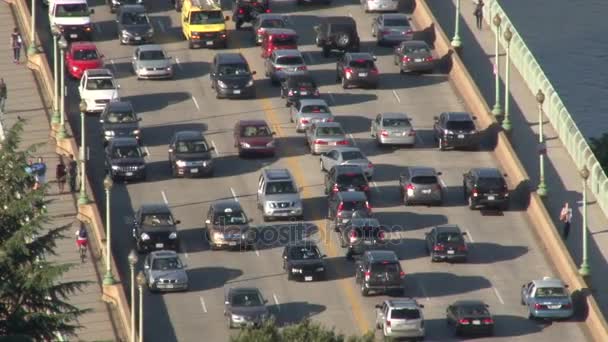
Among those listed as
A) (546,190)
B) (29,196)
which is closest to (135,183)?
(546,190)

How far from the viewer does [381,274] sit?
277ft

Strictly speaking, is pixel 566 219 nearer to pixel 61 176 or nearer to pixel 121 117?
pixel 121 117

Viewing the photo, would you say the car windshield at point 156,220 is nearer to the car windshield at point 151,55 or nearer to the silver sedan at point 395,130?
the silver sedan at point 395,130

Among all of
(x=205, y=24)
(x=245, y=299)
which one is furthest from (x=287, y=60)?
(x=245, y=299)

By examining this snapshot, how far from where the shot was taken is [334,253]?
89.1 meters

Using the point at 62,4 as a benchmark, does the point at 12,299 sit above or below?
above

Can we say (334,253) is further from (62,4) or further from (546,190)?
(62,4)

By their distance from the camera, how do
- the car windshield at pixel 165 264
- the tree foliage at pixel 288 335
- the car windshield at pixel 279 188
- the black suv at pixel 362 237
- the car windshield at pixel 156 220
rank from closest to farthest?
the tree foliage at pixel 288 335, the car windshield at pixel 165 264, the black suv at pixel 362 237, the car windshield at pixel 156 220, the car windshield at pixel 279 188

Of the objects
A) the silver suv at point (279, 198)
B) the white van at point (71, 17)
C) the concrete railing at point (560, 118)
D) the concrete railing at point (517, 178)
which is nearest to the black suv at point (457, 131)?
the concrete railing at point (517, 178)

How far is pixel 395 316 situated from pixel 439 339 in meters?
2.15

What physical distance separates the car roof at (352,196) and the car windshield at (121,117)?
40.7 ft

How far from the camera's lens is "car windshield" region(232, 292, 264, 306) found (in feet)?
267

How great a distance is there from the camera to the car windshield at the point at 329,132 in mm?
98125

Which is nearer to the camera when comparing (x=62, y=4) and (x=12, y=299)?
(x=12, y=299)
